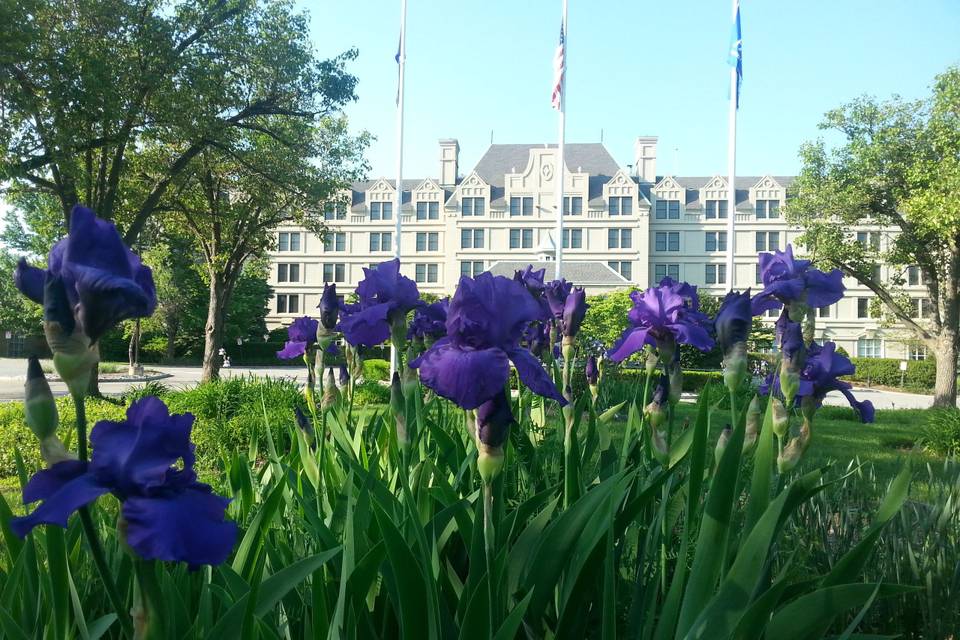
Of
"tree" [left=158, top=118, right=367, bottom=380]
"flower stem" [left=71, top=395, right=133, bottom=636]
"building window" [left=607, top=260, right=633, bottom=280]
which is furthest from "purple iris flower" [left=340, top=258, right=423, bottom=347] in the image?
Answer: "building window" [left=607, top=260, right=633, bottom=280]

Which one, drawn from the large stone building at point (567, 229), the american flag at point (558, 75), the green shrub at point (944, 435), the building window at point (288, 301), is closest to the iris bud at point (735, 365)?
the green shrub at point (944, 435)

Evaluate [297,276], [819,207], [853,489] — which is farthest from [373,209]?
[853,489]

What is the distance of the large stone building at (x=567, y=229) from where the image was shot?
4453 centimetres

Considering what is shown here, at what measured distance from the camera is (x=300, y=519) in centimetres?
190

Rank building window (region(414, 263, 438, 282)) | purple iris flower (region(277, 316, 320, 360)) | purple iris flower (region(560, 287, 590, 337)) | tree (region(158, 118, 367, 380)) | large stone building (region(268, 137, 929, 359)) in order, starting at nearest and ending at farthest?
purple iris flower (region(560, 287, 590, 337))
purple iris flower (region(277, 316, 320, 360))
tree (region(158, 118, 367, 380))
large stone building (region(268, 137, 929, 359))
building window (region(414, 263, 438, 282))

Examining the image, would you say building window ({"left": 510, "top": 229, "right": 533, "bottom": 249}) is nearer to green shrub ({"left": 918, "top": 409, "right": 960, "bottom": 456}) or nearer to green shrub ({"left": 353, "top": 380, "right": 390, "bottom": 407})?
green shrub ({"left": 353, "top": 380, "right": 390, "bottom": 407})

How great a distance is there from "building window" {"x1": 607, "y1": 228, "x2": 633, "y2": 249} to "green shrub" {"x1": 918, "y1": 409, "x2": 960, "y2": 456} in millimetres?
37728

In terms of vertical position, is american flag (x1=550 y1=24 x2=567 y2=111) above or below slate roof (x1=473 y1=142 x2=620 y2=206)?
below

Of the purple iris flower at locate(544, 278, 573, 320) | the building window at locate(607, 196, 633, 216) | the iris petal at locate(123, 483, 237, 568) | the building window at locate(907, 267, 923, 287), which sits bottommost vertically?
the iris petal at locate(123, 483, 237, 568)

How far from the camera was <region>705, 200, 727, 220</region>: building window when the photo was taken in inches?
1821

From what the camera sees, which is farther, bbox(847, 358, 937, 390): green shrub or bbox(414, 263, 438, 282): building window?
bbox(414, 263, 438, 282): building window

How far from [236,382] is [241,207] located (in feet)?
27.0

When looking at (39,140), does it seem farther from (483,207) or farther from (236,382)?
(483,207)

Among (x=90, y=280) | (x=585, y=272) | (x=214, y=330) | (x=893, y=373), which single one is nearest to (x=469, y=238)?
(x=585, y=272)
